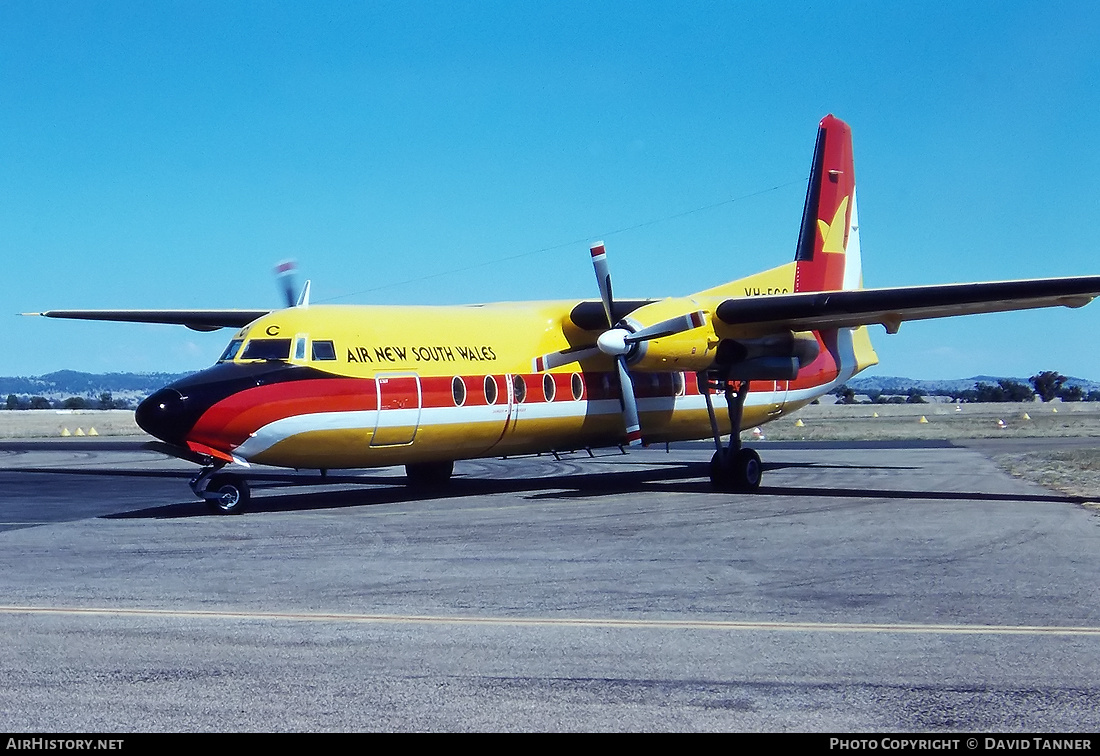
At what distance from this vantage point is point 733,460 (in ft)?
74.8

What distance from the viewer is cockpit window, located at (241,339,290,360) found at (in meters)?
18.9

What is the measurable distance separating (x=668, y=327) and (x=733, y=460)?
11.3ft

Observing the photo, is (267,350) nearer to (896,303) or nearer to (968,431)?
(896,303)

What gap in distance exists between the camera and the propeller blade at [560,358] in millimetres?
22625

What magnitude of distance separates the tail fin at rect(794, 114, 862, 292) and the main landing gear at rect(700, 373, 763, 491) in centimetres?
438

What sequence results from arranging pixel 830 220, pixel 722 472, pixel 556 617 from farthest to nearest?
pixel 830 220
pixel 722 472
pixel 556 617

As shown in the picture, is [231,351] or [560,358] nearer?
[231,351]

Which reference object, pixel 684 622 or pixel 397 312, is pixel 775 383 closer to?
pixel 397 312

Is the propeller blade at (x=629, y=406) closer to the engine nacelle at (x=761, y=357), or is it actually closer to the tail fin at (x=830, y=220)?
the engine nacelle at (x=761, y=357)

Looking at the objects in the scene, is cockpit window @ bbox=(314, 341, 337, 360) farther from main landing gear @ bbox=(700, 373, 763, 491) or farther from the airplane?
main landing gear @ bbox=(700, 373, 763, 491)

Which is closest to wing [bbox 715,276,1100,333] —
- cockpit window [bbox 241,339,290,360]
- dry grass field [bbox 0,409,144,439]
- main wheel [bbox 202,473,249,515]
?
cockpit window [bbox 241,339,290,360]

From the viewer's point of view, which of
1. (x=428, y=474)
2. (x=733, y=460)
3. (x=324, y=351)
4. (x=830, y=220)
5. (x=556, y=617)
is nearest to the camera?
(x=556, y=617)

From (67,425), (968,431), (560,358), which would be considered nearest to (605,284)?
(560,358)

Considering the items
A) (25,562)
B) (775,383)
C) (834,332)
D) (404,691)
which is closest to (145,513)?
(25,562)
